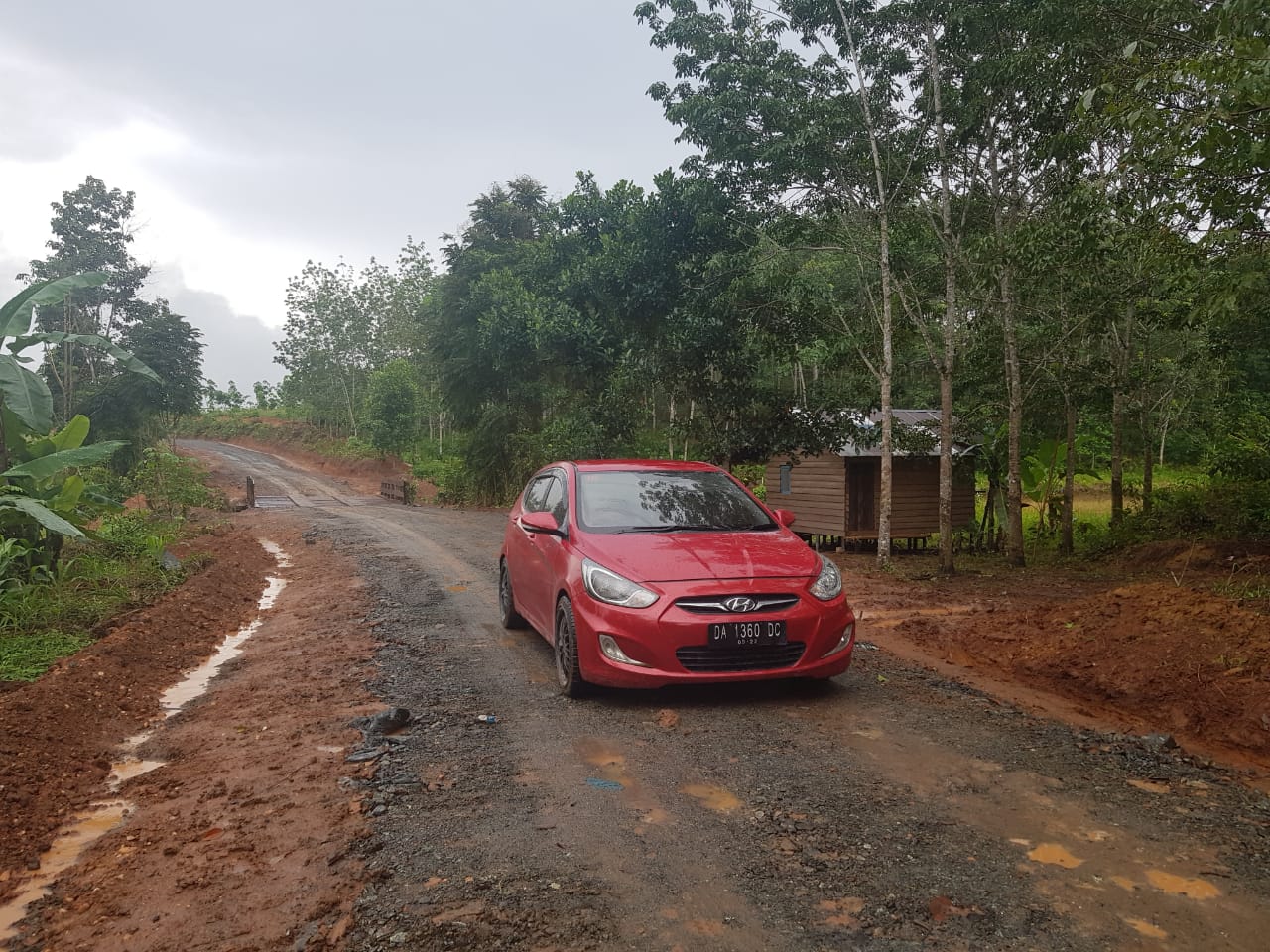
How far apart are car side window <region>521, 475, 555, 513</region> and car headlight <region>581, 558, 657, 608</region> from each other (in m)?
1.87

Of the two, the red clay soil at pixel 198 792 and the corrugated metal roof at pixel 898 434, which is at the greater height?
the corrugated metal roof at pixel 898 434

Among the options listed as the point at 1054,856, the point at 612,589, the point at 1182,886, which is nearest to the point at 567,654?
the point at 612,589

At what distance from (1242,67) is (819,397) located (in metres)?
12.3

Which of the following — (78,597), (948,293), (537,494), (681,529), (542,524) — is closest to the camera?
(681,529)

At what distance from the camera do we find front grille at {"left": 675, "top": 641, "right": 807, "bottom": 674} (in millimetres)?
5328

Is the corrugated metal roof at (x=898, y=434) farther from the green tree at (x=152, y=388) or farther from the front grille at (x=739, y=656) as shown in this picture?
the green tree at (x=152, y=388)

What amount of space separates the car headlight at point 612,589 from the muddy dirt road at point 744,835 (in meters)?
0.72

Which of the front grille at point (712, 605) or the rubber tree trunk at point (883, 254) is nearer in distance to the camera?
the front grille at point (712, 605)

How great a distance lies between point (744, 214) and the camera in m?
17.1

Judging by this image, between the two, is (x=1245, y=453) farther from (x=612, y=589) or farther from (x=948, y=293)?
(x=612, y=589)

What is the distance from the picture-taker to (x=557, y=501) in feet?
23.3

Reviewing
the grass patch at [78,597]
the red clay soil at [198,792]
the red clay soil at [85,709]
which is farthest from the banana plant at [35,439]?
the red clay soil at [198,792]

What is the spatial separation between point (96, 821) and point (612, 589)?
2.99 meters

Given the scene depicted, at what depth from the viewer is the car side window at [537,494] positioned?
25.2 ft
